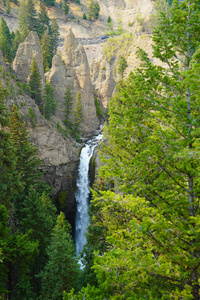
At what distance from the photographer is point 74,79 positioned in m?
46.0

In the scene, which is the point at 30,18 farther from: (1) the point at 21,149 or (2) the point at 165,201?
(2) the point at 165,201

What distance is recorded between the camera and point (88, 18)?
90062 mm

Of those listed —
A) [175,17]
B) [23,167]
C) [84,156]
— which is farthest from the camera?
[84,156]

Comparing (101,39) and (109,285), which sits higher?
(101,39)

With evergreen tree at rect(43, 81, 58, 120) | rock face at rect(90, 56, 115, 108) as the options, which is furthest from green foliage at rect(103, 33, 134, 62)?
evergreen tree at rect(43, 81, 58, 120)

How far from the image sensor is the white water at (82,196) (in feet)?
89.9

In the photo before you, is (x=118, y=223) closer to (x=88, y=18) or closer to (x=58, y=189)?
(x=58, y=189)

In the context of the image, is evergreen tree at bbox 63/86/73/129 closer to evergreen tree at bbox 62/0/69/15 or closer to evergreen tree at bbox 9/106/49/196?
evergreen tree at bbox 9/106/49/196

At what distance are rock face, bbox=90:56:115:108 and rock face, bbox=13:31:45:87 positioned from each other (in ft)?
56.4

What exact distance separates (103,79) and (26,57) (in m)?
21.0

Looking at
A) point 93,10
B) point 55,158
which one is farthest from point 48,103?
point 93,10

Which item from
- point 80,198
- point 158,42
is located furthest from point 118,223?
point 80,198

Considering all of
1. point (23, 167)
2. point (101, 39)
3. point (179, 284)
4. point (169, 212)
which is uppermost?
point (101, 39)

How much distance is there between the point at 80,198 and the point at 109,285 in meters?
25.9
